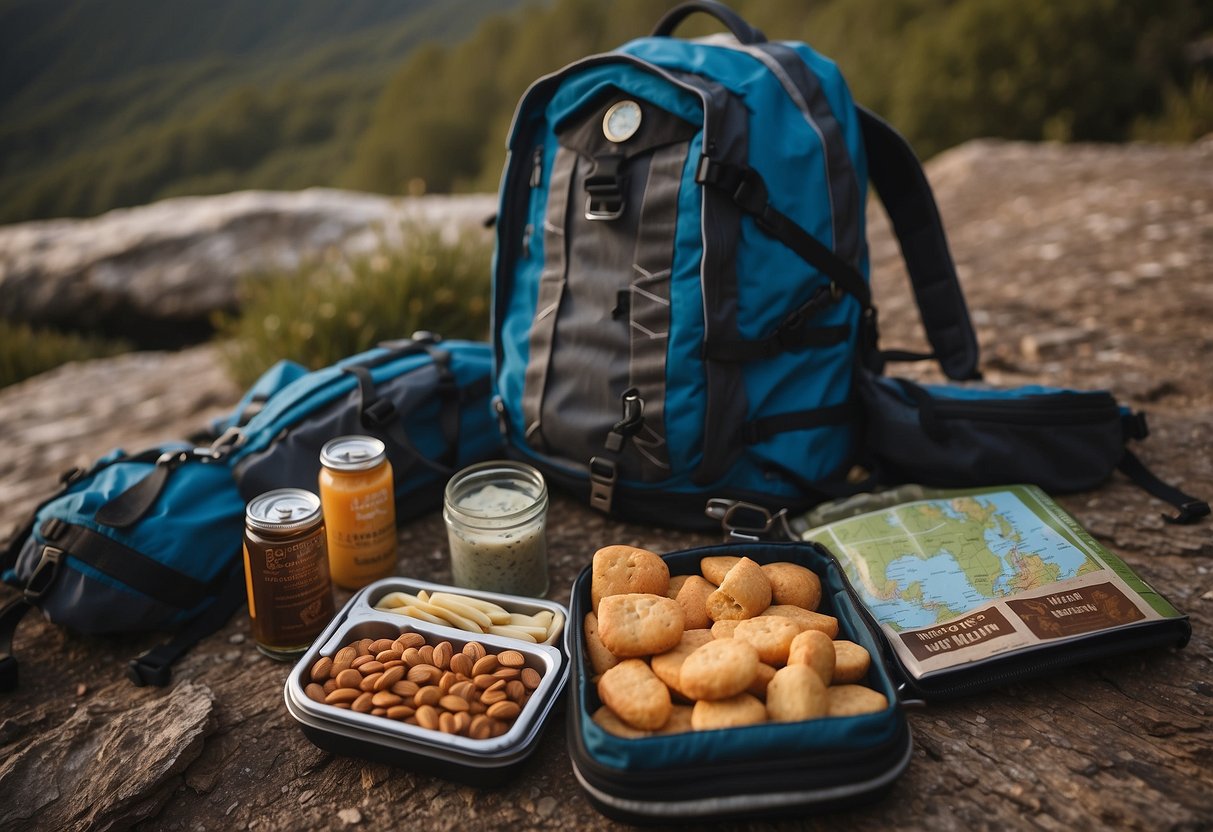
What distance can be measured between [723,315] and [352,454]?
A: 1131mm

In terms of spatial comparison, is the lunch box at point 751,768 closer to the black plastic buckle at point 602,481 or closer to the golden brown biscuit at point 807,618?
the golden brown biscuit at point 807,618

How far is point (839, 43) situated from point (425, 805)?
1487 cm

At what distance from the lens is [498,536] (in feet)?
7.50

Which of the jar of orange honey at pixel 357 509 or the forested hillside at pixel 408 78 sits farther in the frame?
the forested hillside at pixel 408 78

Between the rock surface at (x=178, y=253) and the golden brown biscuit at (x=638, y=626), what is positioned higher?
the golden brown biscuit at (x=638, y=626)

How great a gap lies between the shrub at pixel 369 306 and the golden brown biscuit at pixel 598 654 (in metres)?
2.81

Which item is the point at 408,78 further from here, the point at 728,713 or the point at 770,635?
the point at 728,713

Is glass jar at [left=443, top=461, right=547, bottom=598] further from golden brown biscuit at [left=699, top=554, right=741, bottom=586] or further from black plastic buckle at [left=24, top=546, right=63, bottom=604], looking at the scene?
black plastic buckle at [left=24, top=546, right=63, bottom=604]

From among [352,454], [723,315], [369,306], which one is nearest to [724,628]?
[723,315]

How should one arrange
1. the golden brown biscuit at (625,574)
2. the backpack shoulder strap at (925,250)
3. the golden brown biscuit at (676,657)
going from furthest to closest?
the backpack shoulder strap at (925,250)
the golden brown biscuit at (625,574)
the golden brown biscuit at (676,657)

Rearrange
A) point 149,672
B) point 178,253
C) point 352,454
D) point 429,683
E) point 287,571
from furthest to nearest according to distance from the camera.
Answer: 1. point 178,253
2. point 352,454
3. point 149,672
4. point 287,571
5. point 429,683

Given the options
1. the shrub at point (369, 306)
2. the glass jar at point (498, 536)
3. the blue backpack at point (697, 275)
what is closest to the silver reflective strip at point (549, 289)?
the blue backpack at point (697, 275)

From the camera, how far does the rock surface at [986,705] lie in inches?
66.4

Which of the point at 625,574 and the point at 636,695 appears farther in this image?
the point at 625,574
